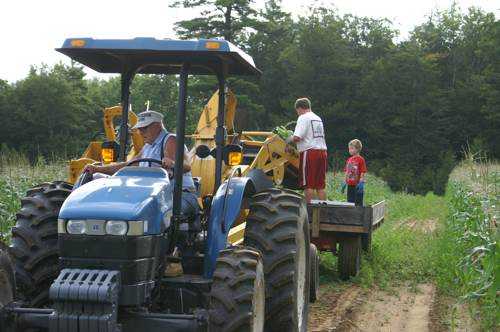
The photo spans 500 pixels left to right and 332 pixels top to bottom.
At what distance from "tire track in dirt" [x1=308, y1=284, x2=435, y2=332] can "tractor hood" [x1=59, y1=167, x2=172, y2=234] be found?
2840mm

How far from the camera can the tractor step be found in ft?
12.6

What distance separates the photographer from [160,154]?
17.6ft

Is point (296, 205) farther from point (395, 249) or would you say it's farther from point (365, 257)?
point (395, 249)

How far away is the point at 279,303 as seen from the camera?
5.06m

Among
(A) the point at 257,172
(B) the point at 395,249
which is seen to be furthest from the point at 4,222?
(B) the point at 395,249

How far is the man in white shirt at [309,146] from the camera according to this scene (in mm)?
9430

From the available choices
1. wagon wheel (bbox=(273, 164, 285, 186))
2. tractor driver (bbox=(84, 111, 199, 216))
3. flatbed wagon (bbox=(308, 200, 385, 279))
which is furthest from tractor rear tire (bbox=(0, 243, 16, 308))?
wagon wheel (bbox=(273, 164, 285, 186))

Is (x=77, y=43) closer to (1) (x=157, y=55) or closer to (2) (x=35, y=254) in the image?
(1) (x=157, y=55)

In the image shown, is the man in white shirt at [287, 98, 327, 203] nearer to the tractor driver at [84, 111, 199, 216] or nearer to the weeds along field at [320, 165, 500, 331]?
the weeds along field at [320, 165, 500, 331]

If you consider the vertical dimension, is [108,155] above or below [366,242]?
above

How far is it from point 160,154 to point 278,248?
1222mm

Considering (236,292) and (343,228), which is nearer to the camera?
(236,292)

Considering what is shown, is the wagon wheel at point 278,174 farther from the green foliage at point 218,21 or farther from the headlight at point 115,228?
the green foliage at point 218,21

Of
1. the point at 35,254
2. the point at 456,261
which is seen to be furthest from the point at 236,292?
the point at 456,261
